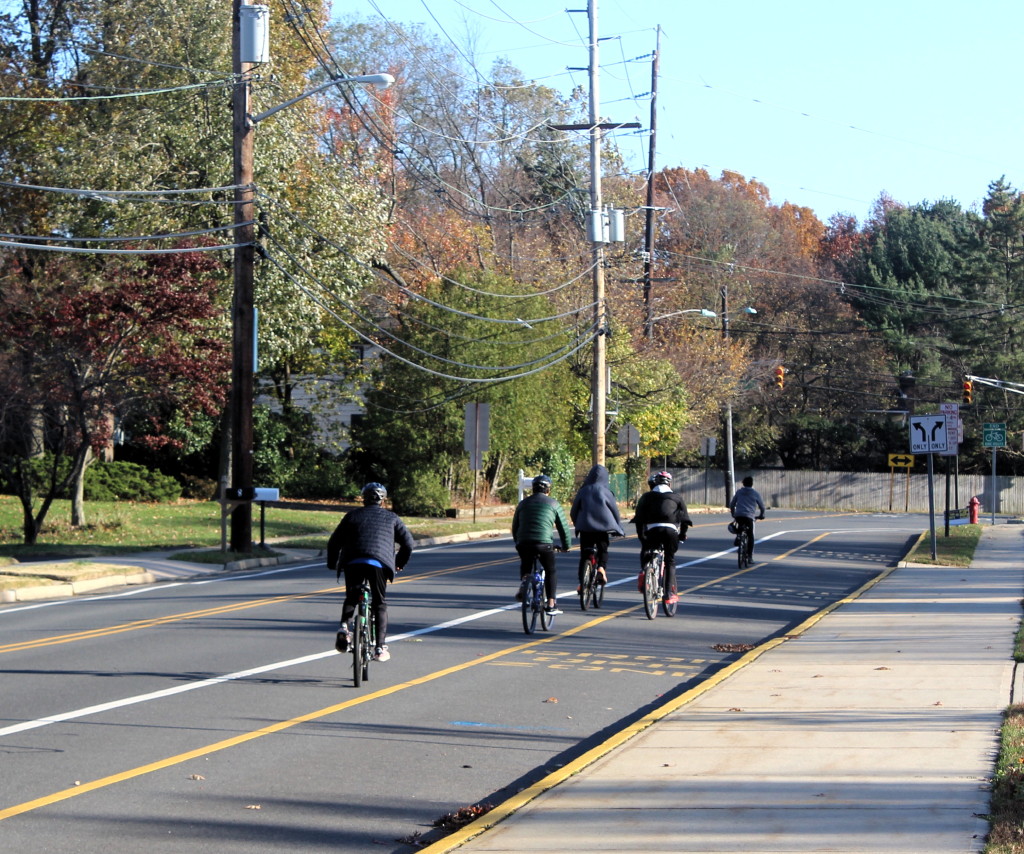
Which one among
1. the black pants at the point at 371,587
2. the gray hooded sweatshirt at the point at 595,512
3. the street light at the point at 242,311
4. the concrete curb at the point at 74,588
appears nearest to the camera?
the black pants at the point at 371,587

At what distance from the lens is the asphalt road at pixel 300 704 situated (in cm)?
714

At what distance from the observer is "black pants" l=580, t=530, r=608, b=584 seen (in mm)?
16344

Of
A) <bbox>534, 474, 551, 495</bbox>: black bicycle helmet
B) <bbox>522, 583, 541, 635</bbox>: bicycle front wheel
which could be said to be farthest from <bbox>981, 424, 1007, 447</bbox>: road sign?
<bbox>522, 583, 541, 635</bbox>: bicycle front wheel

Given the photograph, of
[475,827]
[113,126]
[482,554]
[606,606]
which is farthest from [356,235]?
[475,827]

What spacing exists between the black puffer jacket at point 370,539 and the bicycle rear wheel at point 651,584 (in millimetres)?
5284

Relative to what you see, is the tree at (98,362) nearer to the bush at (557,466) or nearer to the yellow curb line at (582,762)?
the yellow curb line at (582,762)

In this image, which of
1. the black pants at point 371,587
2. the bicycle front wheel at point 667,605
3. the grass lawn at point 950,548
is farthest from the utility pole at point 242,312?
the black pants at point 371,587

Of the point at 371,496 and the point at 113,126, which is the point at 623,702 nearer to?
the point at 371,496

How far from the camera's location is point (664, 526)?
1634 centimetres

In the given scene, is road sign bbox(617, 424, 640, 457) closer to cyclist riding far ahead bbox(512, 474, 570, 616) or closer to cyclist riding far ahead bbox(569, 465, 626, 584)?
cyclist riding far ahead bbox(569, 465, 626, 584)

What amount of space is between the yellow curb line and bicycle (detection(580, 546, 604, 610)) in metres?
3.05

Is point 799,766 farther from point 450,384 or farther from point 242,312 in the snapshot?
point 450,384

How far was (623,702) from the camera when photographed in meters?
10.8

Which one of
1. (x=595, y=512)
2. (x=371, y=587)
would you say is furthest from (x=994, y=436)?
(x=371, y=587)
